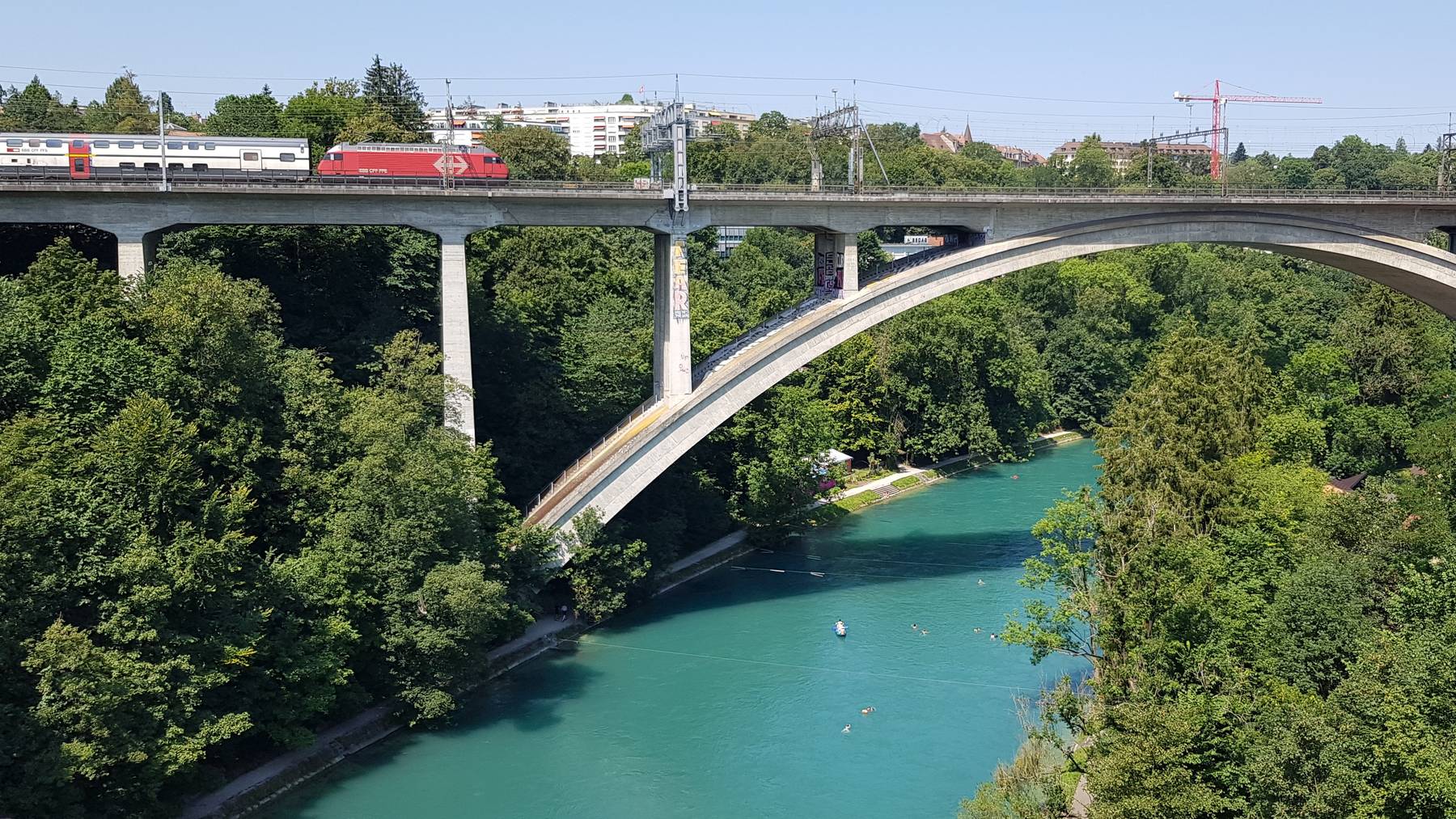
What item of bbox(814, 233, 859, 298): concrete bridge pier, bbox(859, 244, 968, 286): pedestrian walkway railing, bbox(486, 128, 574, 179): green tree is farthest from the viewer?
bbox(486, 128, 574, 179): green tree

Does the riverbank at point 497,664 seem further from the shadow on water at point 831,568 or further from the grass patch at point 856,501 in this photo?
the shadow on water at point 831,568

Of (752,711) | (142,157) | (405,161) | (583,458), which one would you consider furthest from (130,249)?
(752,711)

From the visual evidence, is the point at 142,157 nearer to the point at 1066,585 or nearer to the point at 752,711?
the point at 752,711

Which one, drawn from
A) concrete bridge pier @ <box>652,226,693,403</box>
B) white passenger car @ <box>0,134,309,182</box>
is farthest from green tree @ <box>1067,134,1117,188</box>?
white passenger car @ <box>0,134,309,182</box>

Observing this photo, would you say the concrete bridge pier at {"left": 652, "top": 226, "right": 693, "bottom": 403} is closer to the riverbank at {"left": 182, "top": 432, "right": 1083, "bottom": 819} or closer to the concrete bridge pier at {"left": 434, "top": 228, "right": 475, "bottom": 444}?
the concrete bridge pier at {"left": 434, "top": 228, "right": 475, "bottom": 444}

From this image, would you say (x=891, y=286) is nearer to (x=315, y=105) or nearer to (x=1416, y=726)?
(x=1416, y=726)

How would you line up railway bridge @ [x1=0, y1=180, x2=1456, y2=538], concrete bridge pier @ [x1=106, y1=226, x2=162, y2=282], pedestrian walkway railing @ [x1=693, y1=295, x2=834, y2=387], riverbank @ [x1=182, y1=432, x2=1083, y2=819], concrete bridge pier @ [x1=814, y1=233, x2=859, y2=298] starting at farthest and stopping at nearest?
pedestrian walkway railing @ [x1=693, y1=295, x2=834, y2=387] → concrete bridge pier @ [x1=814, y1=233, x2=859, y2=298] → railway bridge @ [x1=0, y1=180, x2=1456, y2=538] → concrete bridge pier @ [x1=106, y1=226, x2=162, y2=282] → riverbank @ [x1=182, y1=432, x2=1083, y2=819]

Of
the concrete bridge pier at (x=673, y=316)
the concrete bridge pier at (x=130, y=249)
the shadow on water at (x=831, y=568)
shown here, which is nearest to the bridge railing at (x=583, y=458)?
the concrete bridge pier at (x=673, y=316)
